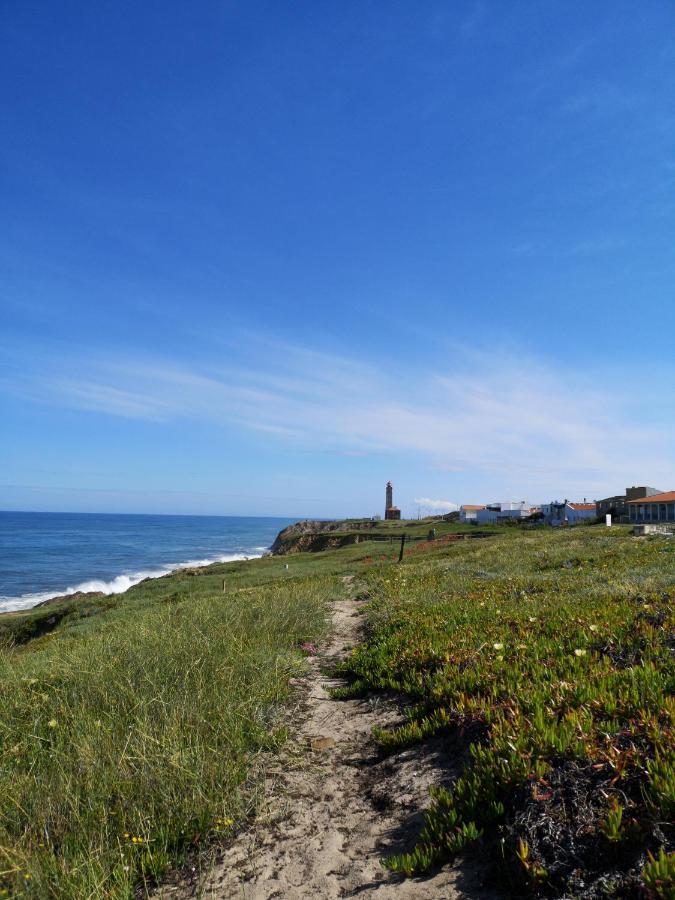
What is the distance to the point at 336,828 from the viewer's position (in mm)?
4117

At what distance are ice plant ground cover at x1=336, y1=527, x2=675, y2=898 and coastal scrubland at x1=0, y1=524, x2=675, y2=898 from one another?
0.05ft

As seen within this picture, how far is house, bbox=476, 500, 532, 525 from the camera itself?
317 ft

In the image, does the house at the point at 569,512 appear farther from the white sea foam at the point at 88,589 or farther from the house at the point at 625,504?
the white sea foam at the point at 88,589

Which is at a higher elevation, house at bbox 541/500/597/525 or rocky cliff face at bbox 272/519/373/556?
house at bbox 541/500/597/525

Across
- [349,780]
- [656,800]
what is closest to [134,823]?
[349,780]

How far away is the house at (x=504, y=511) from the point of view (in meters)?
96.6

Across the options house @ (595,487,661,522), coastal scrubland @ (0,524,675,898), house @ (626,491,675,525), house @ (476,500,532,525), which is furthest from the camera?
house @ (476,500,532,525)

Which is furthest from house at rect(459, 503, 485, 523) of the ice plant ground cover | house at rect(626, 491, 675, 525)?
the ice plant ground cover

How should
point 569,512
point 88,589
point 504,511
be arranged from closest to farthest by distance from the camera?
point 88,589 → point 569,512 → point 504,511

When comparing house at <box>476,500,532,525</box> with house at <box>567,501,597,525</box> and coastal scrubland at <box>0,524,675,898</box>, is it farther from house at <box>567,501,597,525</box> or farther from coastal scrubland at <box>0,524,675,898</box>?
coastal scrubland at <box>0,524,675,898</box>

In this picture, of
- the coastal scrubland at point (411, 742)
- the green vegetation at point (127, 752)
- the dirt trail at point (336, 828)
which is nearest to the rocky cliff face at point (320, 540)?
the coastal scrubland at point (411, 742)

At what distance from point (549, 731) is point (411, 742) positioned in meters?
1.77

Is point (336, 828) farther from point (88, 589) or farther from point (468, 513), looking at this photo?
point (468, 513)

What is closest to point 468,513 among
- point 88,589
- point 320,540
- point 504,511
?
point 504,511
